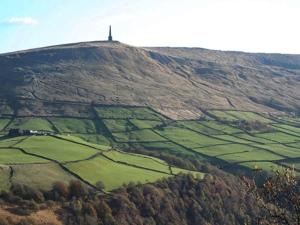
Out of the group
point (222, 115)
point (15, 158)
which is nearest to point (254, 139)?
point (222, 115)

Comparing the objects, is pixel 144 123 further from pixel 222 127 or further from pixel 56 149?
pixel 56 149

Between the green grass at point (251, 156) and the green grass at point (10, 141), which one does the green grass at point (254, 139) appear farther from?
the green grass at point (10, 141)

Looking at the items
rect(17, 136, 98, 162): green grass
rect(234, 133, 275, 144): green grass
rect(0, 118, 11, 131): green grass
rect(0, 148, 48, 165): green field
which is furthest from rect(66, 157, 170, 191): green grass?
rect(0, 118, 11, 131): green grass

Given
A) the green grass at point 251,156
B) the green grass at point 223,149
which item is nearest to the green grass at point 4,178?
the green grass at point 251,156

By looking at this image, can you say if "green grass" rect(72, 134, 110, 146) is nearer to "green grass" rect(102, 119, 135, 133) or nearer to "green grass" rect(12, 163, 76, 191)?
"green grass" rect(102, 119, 135, 133)

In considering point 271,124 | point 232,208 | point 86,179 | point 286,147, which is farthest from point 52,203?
point 271,124

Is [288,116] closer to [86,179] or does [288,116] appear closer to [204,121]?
[204,121]

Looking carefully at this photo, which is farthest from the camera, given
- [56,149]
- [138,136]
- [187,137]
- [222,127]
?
[222,127]
